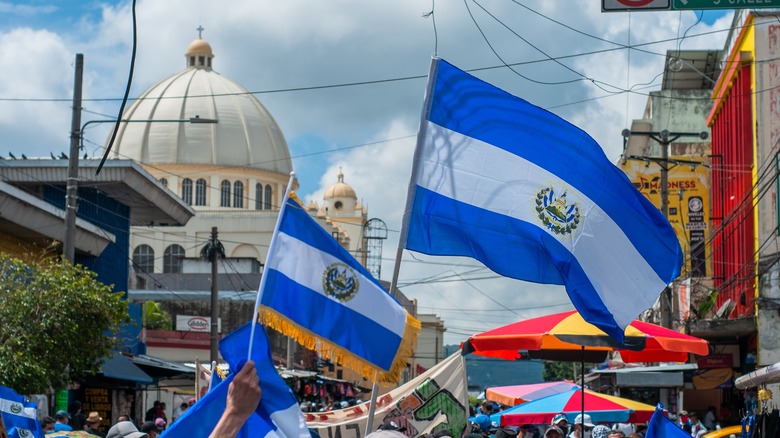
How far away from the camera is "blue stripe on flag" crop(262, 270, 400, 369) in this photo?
7.61 meters

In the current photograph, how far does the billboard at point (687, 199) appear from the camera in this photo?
115 ft

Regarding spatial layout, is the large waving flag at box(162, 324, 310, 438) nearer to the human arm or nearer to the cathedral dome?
the human arm

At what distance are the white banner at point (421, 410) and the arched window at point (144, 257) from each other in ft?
A: 229

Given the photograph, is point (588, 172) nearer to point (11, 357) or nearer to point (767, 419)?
point (767, 419)

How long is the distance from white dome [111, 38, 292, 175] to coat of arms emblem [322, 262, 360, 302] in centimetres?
8299

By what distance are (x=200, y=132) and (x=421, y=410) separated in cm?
7862

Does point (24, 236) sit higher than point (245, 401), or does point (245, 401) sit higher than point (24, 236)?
point (24, 236)

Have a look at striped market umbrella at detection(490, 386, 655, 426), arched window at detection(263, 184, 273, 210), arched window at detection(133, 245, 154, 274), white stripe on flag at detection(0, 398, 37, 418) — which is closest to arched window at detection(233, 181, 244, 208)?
arched window at detection(263, 184, 273, 210)

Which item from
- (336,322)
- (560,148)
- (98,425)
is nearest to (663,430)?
(560,148)

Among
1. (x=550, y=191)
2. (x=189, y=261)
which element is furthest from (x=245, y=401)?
(x=189, y=261)

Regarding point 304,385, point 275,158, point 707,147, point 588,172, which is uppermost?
point 275,158

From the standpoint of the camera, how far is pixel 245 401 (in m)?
5.18

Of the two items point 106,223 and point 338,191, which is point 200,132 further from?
point 106,223

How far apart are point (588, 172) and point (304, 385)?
37.7m
